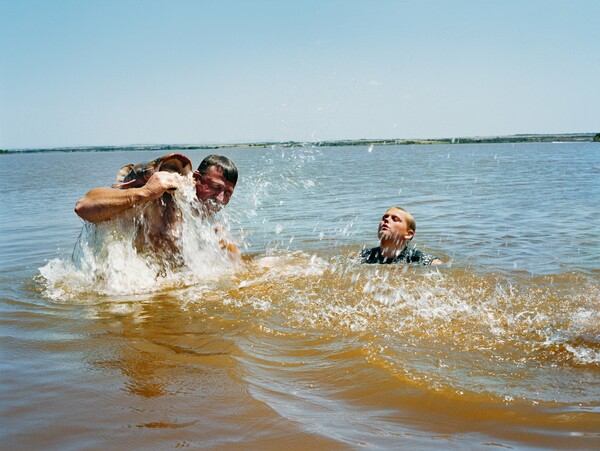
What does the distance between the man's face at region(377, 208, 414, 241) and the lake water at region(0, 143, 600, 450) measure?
60 centimetres

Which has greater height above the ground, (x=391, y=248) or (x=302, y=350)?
(x=391, y=248)

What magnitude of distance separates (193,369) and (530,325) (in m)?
2.66

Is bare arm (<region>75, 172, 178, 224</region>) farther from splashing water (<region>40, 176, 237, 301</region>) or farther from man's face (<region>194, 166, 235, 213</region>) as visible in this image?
man's face (<region>194, 166, 235, 213</region>)

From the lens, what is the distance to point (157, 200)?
557 centimetres

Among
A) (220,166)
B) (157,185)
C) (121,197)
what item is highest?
(220,166)

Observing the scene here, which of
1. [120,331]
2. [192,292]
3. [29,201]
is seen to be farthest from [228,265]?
[29,201]

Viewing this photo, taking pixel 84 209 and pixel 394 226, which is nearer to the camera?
pixel 84 209

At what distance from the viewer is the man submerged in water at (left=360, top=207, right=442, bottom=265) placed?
694 cm

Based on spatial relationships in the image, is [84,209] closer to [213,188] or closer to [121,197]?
[121,197]

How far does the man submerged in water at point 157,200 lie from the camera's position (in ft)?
16.8

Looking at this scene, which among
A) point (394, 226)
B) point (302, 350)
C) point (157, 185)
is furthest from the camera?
point (394, 226)

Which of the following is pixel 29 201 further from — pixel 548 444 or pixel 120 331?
pixel 548 444

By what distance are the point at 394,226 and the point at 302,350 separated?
3.62 m

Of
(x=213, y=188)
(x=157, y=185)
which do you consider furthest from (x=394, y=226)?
(x=157, y=185)
